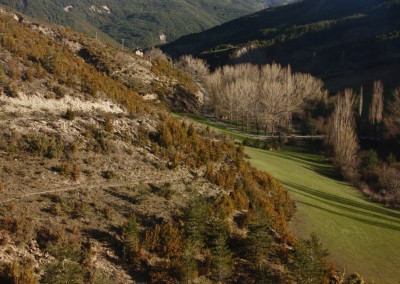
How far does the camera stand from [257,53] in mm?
161625

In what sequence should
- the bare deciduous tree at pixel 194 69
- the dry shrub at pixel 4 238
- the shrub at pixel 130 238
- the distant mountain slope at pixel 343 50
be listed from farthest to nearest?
the distant mountain slope at pixel 343 50
the bare deciduous tree at pixel 194 69
the shrub at pixel 130 238
the dry shrub at pixel 4 238

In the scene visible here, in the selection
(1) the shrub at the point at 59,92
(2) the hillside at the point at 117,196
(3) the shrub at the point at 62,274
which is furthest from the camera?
(1) the shrub at the point at 59,92

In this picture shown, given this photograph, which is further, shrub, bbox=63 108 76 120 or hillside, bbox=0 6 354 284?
shrub, bbox=63 108 76 120

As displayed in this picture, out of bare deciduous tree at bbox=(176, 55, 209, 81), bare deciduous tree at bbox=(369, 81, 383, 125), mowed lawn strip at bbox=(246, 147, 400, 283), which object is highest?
bare deciduous tree at bbox=(176, 55, 209, 81)

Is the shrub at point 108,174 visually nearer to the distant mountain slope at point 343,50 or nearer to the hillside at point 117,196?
the hillside at point 117,196

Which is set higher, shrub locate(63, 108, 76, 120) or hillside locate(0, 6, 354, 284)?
shrub locate(63, 108, 76, 120)

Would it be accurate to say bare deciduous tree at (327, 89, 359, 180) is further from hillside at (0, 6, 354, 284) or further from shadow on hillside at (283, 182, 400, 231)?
hillside at (0, 6, 354, 284)

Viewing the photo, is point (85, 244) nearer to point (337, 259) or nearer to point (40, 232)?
point (40, 232)

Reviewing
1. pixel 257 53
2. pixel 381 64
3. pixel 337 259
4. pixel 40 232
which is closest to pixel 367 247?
pixel 337 259

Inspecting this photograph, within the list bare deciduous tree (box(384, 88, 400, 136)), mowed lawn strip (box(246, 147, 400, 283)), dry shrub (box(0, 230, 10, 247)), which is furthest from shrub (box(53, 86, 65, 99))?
bare deciduous tree (box(384, 88, 400, 136))

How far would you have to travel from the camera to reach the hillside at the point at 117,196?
48.7 feet

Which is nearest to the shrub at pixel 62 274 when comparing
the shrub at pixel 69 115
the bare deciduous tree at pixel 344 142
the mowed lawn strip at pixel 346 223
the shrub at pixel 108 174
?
the shrub at pixel 108 174

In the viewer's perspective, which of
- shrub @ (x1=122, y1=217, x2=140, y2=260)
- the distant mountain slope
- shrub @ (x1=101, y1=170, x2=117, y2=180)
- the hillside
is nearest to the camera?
the hillside

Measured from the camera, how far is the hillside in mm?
14836
